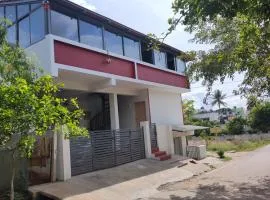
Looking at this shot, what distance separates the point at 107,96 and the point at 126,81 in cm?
329

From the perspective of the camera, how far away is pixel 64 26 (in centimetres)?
1563

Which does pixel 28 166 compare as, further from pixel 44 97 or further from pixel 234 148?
pixel 234 148

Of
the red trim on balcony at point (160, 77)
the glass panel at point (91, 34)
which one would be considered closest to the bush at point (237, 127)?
the red trim on balcony at point (160, 77)

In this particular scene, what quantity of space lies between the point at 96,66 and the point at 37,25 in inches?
120

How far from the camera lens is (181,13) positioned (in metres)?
8.30

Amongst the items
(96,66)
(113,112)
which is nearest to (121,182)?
(96,66)

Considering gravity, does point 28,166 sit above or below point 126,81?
below

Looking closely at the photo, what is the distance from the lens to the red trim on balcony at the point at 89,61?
14792 mm

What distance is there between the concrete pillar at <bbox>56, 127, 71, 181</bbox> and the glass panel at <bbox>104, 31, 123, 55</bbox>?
6158 mm

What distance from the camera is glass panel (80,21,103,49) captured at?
16.6m

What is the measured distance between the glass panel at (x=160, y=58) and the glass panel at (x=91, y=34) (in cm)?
564

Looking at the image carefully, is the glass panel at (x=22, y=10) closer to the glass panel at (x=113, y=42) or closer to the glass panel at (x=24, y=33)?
the glass panel at (x=24, y=33)

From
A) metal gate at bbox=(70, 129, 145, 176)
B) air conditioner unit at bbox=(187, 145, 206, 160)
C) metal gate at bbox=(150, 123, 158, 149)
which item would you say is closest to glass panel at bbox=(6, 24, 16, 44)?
metal gate at bbox=(70, 129, 145, 176)

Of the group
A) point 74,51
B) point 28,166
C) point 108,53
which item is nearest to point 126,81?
point 108,53
